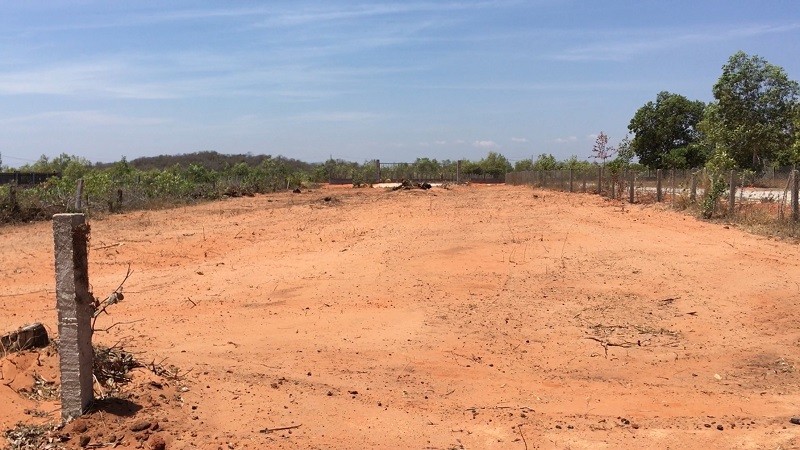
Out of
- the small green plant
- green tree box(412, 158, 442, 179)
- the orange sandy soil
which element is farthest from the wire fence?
green tree box(412, 158, 442, 179)

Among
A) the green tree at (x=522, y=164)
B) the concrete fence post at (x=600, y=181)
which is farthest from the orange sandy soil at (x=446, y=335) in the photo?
the green tree at (x=522, y=164)

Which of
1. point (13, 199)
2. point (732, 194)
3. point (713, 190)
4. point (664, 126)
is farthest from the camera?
point (664, 126)

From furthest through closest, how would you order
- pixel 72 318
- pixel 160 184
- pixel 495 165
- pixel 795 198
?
pixel 495 165, pixel 160 184, pixel 795 198, pixel 72 318

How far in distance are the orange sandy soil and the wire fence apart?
1.67 meters

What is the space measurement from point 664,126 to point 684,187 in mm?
27915

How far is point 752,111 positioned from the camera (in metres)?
35.0

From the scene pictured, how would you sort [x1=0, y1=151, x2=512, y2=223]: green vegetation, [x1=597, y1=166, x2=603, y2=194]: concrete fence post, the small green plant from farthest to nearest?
1. [x1=597, y1=166, x2=603, y2=194]: concrete fence post
2. [x1=0, y1=151, x2=512, y2=223]: green vegetation
3. the small green plant

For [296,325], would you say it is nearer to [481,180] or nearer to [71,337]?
[71,337]

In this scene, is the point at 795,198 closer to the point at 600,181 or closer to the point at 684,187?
the point at 684,187

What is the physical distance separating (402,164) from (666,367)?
1534 inches

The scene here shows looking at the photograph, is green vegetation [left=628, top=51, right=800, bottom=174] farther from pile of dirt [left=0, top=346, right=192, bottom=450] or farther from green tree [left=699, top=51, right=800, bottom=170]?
pile of dirt [left=0, top=346, right=192, bottom=450]

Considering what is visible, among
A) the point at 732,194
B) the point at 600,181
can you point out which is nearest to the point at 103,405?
the point at 732,194

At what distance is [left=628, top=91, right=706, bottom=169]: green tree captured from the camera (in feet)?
143

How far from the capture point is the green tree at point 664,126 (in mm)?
43500
